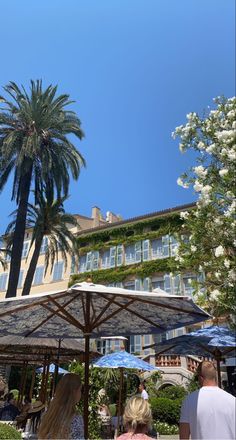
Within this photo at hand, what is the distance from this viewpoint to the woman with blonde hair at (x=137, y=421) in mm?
2797

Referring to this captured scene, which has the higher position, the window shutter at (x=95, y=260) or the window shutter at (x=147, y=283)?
the window shutter at (x=95, y=260)

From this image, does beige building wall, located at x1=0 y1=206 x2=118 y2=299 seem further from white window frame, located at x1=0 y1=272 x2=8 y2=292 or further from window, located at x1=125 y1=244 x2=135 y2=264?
window, located at x1=125 y1=244 x2=135 y2=264

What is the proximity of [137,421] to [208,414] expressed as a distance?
26.5 inches

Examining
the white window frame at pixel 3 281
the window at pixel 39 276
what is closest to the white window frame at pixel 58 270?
the window at pixel 39 276

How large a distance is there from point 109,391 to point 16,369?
1119cm

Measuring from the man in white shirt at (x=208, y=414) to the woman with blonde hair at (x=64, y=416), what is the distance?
3.02 ft

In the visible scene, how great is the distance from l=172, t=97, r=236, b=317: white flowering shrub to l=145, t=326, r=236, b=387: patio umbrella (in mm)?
1841

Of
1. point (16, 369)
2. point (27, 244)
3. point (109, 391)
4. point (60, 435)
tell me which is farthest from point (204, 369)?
point (27, 244)

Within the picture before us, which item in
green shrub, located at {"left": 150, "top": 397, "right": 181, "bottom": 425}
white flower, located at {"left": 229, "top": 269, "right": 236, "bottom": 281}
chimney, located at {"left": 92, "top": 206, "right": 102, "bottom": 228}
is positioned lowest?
green shrub, located at {"left": 150, "top": 397, "right": 181, "bottom": 425}

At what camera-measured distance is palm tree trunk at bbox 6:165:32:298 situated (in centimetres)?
1781

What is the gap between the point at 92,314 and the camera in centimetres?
636

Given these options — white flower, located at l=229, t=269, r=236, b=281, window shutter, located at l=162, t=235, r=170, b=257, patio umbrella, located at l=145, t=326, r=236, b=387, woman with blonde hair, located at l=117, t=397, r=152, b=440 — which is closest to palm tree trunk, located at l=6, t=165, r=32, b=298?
patio umbrella, located at l=145, t=326, r=236, b=387

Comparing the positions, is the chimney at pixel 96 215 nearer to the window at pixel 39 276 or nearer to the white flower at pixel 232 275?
the window at pixel 39 276

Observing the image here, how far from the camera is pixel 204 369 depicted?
11.1 ft
